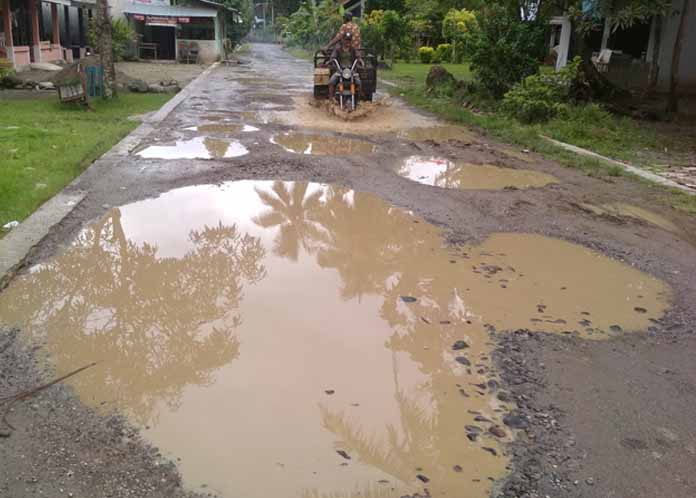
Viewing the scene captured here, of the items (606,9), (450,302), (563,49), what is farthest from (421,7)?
(450,302)

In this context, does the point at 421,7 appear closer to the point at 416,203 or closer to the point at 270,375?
the point at 416,203

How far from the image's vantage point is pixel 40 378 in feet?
11.7

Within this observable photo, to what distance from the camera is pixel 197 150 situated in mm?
9797

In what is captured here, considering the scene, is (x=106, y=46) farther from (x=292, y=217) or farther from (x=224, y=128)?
(x=292, y=217)

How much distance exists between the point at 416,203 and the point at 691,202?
132 inches

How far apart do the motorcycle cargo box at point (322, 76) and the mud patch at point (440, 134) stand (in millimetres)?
3129

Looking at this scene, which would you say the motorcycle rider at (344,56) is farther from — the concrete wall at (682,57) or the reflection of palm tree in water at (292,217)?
the concrete wall at (682,57)

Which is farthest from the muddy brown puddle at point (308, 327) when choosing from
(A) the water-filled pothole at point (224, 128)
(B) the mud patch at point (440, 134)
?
(B) the mud patch at point (440, 134)

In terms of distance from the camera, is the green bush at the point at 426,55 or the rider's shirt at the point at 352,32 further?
the green bush at the point at 426,55

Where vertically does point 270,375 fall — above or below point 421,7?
below

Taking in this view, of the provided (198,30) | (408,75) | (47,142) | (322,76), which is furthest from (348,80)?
(198,30)

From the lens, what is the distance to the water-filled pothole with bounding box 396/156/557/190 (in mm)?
8414

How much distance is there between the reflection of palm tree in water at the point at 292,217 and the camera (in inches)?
237

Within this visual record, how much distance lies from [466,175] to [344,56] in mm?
7018
